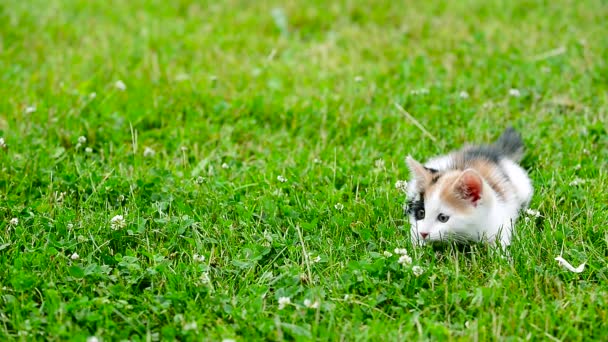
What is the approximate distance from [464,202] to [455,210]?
2.6 inches

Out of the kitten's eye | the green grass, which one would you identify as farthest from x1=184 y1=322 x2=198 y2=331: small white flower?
the kitten's eye

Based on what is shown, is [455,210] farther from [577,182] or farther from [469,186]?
[577,182]

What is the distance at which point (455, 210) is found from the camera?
12.6 ft

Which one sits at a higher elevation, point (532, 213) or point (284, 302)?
point (532, 213)

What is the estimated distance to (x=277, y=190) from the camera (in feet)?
14.9

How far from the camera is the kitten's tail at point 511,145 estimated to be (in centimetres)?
484

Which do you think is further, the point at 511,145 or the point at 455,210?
the point at 511,145

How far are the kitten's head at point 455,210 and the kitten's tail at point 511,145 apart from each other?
3.23 ft

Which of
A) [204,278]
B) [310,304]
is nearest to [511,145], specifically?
[310,304]

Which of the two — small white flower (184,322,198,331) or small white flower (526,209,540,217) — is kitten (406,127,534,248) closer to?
small white flower (526,209,540,217)

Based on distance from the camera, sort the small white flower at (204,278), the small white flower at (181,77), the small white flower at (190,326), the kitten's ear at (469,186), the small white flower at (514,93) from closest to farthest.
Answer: the small white flower at (190,326)
the small white flower at (204,278)
the kitten's ear at (469,186)
the small white flower at (514,93)
the small white flower at (181,77)

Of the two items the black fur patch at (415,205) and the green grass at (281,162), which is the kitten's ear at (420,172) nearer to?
the black fur patch at (415,205)

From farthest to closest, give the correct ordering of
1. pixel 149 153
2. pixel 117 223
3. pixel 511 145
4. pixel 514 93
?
1. pixel 514 93
2. pixel 149 153
3. pixel 511 145
4. pixel 117 223

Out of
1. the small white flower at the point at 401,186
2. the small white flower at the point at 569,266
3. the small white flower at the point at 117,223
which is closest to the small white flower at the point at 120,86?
the small white flower at the point at 117,223
